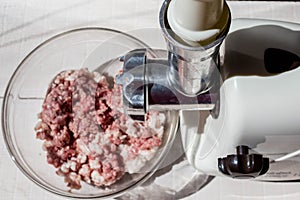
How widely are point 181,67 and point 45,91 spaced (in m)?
0.34

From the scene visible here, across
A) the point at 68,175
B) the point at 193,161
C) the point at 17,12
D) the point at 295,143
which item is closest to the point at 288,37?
the point at 295,143

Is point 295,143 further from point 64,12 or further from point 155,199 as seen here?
point 64,12

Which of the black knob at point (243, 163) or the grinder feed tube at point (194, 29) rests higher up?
the grinder feed tube at point (194, 29)

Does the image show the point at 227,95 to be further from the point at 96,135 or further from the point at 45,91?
the point at 45,91

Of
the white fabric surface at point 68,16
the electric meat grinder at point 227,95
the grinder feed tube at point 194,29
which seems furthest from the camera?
the white fabric surface at point 68,16

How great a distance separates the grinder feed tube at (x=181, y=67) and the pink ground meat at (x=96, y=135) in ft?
0.37

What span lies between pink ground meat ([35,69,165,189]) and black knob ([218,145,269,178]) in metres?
0.18

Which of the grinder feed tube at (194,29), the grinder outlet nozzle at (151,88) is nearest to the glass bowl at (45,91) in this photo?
the grinder outlet nozzle at (151,88)

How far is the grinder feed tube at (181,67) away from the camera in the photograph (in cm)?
50

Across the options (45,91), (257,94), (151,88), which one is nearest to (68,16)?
(45,91)

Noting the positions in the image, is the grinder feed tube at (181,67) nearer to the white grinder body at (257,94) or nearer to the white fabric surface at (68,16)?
the white grinder body at (257,94)

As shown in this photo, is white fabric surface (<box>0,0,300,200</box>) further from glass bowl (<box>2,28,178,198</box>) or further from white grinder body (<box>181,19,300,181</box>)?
white grinder body (<box>181,19,300,181</box>)

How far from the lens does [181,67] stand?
0.62 metres

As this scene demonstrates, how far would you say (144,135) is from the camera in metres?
0.82
